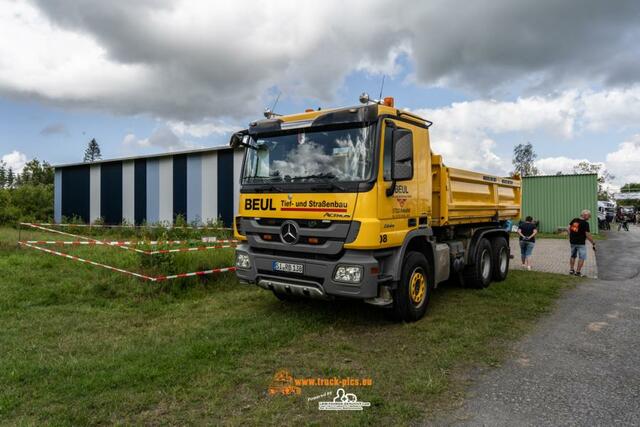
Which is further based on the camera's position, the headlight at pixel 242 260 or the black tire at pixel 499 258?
the black tire at pixel 499 258

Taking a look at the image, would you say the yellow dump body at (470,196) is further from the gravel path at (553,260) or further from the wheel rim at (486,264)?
the gravel path at (553,260)

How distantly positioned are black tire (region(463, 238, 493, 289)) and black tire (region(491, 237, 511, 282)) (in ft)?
1.43

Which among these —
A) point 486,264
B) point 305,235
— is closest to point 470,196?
point 486,264

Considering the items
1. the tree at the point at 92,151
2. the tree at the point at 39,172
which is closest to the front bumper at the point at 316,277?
the tree at the point at 39,172

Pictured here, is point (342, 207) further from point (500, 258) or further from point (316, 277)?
point (500, 258)

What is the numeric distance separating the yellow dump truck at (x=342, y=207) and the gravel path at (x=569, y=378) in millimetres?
1587

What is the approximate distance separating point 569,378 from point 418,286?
2.17m

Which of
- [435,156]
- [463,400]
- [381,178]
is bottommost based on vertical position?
[463,400]

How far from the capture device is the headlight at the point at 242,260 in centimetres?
578

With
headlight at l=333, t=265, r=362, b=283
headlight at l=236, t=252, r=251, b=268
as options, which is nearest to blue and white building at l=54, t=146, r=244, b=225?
headlight at l=236, t=252, r=251, b=268

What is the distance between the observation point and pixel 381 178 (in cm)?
500

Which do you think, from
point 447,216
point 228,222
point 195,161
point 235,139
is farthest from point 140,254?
point 195,161

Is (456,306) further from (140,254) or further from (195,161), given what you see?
(195,161)

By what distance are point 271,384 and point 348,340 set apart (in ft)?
4.75
